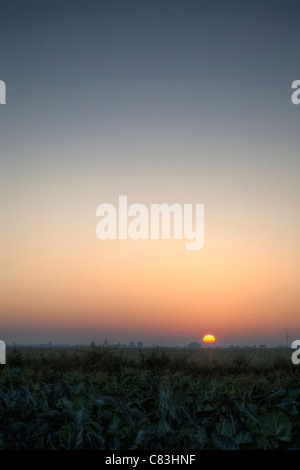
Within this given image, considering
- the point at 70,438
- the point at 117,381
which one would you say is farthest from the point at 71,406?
the point at 117,381

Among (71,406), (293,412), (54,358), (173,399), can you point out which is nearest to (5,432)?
(71,406)

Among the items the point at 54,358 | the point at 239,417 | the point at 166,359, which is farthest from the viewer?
the point at 166,359

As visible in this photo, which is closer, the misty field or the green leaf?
the green leaf

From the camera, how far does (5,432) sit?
2955mm

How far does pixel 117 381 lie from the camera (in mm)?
4812

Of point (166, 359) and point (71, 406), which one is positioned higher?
point (71, 406)

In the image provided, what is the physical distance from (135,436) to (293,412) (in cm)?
106

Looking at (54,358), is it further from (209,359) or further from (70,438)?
(70,438)

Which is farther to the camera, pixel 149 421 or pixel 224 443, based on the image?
pixel 149 421

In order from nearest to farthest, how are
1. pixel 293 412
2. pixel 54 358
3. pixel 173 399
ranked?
pixel 293 412 → pixel 173 399 → pixel 54 358

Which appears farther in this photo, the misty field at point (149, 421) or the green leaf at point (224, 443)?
the misty field at point (149, 421)

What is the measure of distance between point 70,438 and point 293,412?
55.1 inches
